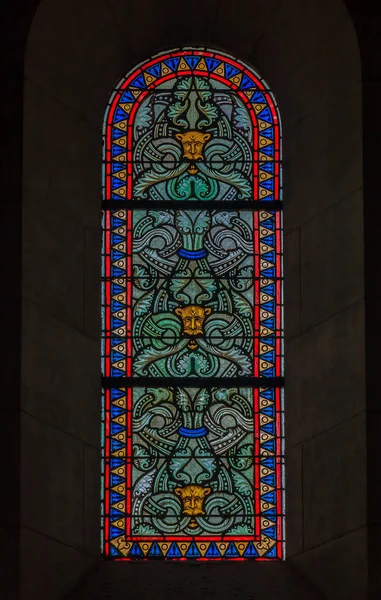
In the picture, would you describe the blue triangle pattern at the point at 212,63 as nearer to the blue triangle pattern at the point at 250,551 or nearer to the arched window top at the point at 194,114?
the arched window top at the point at 194,114

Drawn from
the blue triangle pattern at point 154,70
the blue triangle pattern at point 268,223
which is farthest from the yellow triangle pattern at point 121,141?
the blue triangle pattern at point 268,223

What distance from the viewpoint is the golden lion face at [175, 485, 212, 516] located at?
45.9 feet

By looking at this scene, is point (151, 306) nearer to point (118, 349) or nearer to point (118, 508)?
point (118, 349)

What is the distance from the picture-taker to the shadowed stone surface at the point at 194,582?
43.8 ft

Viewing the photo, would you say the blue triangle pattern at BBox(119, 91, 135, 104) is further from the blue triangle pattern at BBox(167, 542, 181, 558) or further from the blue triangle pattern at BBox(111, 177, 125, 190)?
the blue triangle pattern at BBox(167, 542, 181, 558)

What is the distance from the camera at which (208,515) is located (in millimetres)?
13977

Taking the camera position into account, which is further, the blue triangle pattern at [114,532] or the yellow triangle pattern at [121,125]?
the yellow triangle pattern at [121,125]

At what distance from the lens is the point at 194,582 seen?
13508 millimetres

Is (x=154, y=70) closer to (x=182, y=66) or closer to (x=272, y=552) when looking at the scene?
(x=182, y=66)

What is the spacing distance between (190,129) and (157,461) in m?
2.32

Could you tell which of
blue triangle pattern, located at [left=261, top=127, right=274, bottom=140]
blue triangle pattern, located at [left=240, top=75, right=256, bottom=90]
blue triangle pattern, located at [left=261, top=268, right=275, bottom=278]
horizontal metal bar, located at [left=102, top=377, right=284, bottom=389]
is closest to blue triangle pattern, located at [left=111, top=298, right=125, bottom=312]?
horizontal metal bar, located at [left=102, top=377, right=284, bottom=389]
